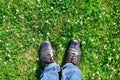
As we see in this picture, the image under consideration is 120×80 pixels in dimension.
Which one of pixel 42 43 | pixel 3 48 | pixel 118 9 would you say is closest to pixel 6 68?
pixel 3 48

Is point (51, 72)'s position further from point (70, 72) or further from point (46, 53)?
point (46, 53)

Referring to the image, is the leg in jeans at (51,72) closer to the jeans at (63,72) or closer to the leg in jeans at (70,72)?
the jeans at (63,72)

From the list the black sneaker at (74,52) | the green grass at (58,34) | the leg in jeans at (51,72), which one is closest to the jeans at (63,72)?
the leg in jeans at (51,72)

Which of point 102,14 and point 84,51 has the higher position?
point 102,14

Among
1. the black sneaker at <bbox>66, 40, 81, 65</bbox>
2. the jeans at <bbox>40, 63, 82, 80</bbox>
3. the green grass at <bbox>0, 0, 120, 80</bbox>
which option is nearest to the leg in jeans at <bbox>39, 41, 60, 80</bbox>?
the jeans at <bbox>40, 63, 82, 80</bbox>

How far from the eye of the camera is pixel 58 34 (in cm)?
707

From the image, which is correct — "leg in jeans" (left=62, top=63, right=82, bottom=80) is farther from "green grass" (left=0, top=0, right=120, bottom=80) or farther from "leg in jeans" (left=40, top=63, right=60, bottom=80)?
"green grass" (left=0, top=0, right=120, bottom=80)

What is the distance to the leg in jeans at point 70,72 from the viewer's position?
21.2 ft

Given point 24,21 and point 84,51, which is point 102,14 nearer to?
point 84,51

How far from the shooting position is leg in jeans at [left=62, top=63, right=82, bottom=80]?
6463 mm

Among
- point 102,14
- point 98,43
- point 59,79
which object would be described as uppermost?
point 102,14

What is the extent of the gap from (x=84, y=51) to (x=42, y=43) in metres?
0.83

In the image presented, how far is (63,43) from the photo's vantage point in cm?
706

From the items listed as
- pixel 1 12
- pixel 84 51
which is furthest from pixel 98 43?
pixel 1 12
